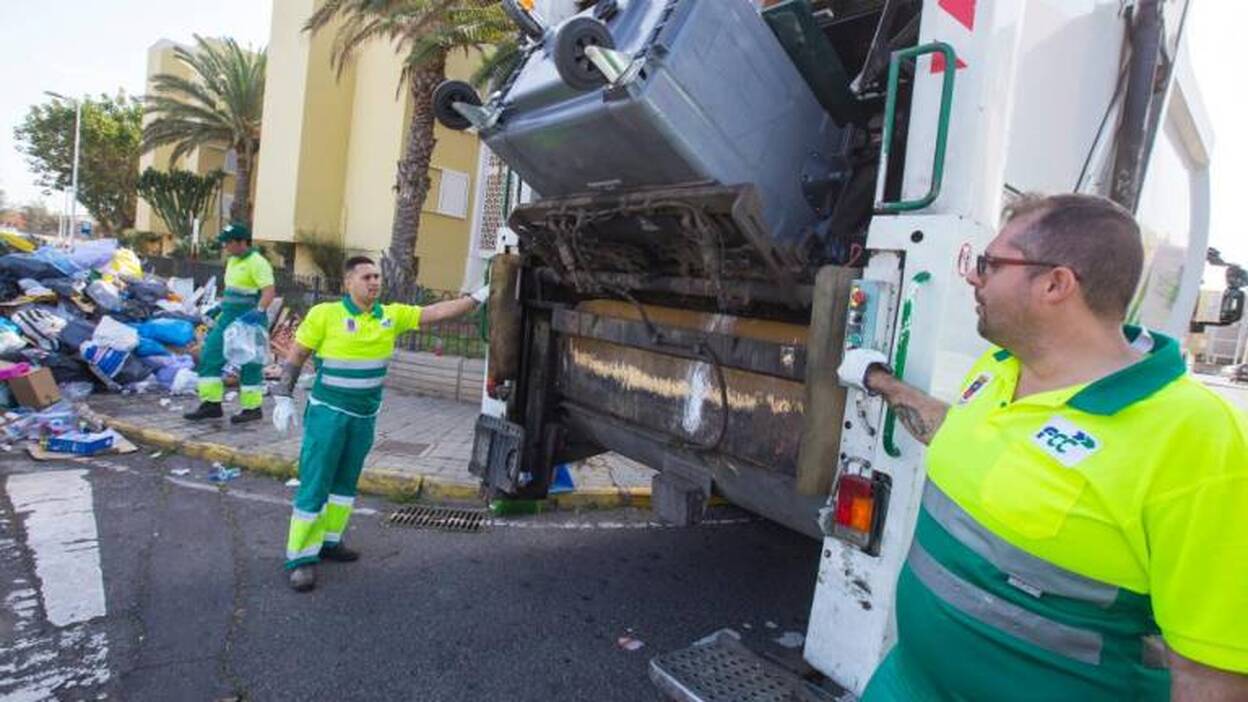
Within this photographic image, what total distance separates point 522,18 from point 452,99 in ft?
1.74

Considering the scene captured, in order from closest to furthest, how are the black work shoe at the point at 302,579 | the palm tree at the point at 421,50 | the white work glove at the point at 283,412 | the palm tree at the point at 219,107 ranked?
the black work shoe at the point at 302,579 < the white work glove at the point at 283,412 < the palm tree at the point at 421,50 < the palm tree at the point at 219,107

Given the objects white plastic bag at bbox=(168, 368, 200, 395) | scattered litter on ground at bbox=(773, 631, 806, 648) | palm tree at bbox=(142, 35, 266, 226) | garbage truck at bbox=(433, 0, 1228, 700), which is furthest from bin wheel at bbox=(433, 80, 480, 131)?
palm tree at bbox=(142, 35, 266, 226)

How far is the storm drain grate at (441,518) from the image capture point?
4176 millimetres

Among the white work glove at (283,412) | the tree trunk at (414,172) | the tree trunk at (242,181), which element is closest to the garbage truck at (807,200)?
the white work glove at (283,412)

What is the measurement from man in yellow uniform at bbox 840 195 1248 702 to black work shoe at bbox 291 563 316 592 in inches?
103

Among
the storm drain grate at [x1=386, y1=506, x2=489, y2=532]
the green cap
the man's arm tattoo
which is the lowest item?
the storm drain grate at [x1=386, y1=506, x2=489, y2=532]

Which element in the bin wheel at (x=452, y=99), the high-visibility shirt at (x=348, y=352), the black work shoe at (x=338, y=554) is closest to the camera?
the bin wheel at (x=452, y=99)

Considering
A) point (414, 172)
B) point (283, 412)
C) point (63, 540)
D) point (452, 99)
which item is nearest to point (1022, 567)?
point (452, 99)

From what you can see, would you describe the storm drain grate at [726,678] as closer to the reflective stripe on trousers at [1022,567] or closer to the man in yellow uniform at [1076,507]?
the man in yellow uniform at [1076,507]

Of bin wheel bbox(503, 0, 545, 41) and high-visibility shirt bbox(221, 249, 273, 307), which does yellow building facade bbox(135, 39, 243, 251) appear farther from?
bin wheel bbox(503, 0, 545, 41)

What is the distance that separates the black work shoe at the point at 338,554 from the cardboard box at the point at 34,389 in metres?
4.07

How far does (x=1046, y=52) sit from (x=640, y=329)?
173 cm

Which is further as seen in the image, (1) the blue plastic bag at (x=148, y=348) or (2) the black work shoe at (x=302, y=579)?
(1) the blue plastic bag at (x=148, y=348)

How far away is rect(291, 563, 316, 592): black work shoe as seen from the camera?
324 cm
